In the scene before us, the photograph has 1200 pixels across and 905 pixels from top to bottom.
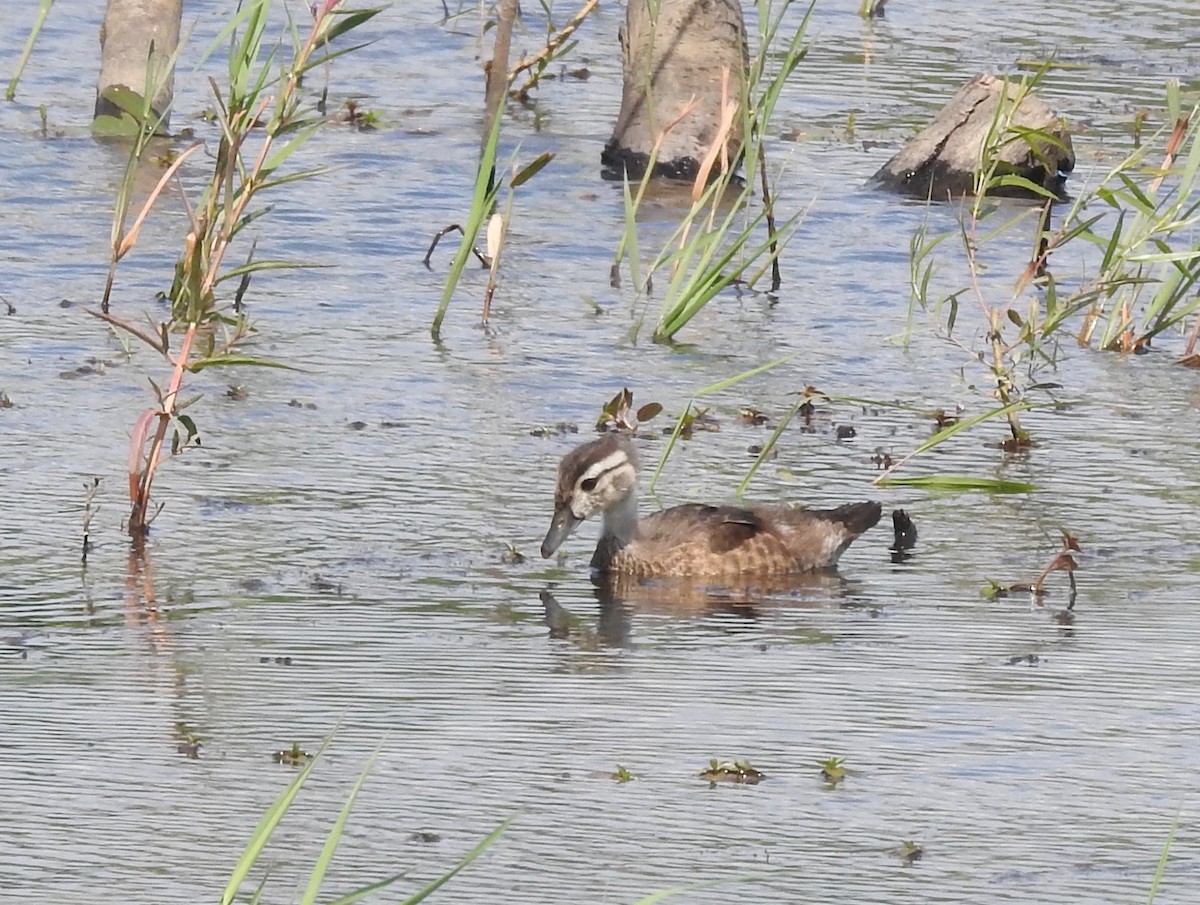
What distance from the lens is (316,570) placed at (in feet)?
25.2

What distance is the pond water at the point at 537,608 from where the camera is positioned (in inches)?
214

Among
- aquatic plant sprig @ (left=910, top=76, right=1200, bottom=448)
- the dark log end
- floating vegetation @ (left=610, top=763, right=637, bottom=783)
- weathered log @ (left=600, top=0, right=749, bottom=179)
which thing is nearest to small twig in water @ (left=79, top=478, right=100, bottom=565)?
floating vegetation @ (left=610, top=763, right=637, bottom=783)

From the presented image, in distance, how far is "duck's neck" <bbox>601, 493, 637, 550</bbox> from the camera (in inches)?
326

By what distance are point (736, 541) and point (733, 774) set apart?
94.8 inches

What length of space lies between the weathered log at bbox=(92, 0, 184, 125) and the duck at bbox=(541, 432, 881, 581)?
6600 mm

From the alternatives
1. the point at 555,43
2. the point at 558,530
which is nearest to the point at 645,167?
the point at 555,43

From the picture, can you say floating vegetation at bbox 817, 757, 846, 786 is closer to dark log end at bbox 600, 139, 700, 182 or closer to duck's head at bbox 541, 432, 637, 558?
duck's head at bbox 541, 432, 637, 558

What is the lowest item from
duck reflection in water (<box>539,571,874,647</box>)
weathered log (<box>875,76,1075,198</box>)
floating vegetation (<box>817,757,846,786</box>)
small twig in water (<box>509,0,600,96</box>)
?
duck reflection in water (<box>539,571,874,647</box>)

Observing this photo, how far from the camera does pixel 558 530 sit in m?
8.10

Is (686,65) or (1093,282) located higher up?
(686,65)

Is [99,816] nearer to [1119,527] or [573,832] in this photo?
[573,832]

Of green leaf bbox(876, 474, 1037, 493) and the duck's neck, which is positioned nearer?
the duck's neck

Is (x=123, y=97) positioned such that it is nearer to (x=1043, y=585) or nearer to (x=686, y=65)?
(x=686, y=65)

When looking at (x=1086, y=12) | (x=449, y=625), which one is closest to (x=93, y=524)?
(x=449, y=625)
